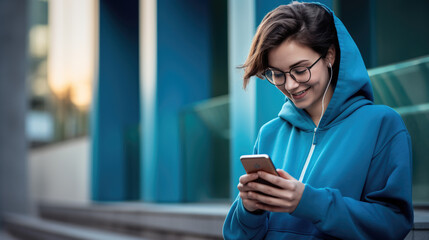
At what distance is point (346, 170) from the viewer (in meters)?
1.68

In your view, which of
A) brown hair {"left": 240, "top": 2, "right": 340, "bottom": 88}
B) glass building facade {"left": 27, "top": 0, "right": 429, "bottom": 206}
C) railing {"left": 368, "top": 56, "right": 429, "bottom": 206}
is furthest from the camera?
glass building facade {"left": 27, "top": 0, "right": 429, "bottom": 206}

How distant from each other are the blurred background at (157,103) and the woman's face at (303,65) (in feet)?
4.95

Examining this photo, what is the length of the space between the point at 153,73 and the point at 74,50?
5515mm

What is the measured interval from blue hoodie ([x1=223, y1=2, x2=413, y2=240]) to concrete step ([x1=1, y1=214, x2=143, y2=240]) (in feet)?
13.4

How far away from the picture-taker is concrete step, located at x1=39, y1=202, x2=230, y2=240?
4516mm

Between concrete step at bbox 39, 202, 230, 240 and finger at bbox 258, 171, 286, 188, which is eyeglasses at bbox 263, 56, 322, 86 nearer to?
finger at bbox 258, 171, 286, 188

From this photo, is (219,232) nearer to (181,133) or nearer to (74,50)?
(181,133)

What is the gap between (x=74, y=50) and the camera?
1216 centimetres

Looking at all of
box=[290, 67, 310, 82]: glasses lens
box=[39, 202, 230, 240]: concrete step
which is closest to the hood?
box=[290, 67, 310, 82]: glasses lens

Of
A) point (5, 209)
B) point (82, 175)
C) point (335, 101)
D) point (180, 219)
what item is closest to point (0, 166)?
point (5, 209)

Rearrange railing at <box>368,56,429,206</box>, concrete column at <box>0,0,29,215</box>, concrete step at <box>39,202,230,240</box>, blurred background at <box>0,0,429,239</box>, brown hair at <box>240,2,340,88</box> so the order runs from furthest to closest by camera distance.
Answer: concrete column at <box>0,0,29,215</box>
concrete step at <box>39,202,230,240</box>
blurred background at <box>0,0,429,239</box>
railing at <box>368,56,429,206</box>
brown hair at <box>240,2,340,88</box>

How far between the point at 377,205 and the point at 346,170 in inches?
5.6

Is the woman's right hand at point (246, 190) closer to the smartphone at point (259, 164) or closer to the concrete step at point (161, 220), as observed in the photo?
the smartphone at point (259, 164)

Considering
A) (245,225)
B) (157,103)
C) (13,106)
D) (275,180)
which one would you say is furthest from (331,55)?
(13,106)
